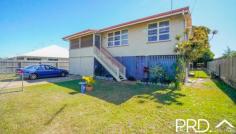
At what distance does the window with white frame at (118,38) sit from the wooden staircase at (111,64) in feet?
4.06

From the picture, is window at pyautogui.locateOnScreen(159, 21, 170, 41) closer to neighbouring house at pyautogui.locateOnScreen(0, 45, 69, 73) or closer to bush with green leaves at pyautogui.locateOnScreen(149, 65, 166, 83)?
bush with green leaves at pyautogui.locateOnScreen(149, 65, 166, 83)

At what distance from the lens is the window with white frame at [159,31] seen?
12173 mm

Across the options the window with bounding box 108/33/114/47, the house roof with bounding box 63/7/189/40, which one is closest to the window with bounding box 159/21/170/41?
the house roof with bounding box 63/7/189/40

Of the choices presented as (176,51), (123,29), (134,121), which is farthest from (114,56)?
(134,121)

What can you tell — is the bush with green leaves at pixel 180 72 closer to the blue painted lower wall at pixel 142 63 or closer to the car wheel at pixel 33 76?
the blue painted lower wall at pixel 142 63

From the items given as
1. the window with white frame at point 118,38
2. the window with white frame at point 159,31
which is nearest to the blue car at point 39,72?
the window with white frame at point 118,38

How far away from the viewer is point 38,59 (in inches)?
1210

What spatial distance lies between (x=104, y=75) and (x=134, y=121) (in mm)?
11702

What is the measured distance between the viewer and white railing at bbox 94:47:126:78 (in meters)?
13.8

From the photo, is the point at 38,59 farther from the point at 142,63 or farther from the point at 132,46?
the point at 142,63

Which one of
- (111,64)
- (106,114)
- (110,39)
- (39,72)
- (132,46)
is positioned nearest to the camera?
(106,114)

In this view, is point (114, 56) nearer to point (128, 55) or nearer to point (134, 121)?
point (128, 55)

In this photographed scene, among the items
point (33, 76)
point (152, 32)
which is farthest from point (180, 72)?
point (33, 76)

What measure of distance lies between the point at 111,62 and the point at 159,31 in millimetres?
5137
